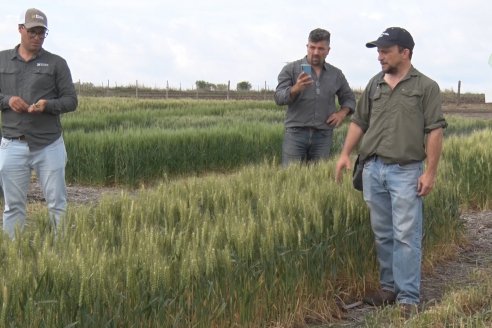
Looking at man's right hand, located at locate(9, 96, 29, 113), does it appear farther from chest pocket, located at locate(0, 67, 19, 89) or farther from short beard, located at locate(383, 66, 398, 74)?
short beard, located at locate(383, 66, 398, 74)

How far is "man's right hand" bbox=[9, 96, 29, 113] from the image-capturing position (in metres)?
4.36

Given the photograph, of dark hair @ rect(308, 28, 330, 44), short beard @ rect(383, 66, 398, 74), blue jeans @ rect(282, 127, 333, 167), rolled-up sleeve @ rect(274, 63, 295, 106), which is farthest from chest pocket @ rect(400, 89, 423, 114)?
blue jeans @ rect(282, 127, 333, 167)

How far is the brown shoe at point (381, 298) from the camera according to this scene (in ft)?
13.5

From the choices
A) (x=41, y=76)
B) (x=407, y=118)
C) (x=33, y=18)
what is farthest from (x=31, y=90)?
(x=407, y=118)

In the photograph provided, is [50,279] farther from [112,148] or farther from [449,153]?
[112,148]

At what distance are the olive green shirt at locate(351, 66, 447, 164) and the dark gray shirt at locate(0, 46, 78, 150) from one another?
2.08 m

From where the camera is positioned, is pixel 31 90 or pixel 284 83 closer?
pixel 31 90

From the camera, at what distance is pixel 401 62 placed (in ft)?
12.8

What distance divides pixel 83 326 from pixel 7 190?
2223 mm

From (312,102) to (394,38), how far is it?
1939mm

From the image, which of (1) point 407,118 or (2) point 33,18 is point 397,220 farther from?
(2) point 33,18

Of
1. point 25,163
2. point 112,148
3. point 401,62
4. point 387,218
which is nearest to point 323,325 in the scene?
point 387,218

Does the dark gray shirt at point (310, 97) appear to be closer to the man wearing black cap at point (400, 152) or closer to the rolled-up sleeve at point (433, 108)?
the man wearing black cap at point (400, 152)

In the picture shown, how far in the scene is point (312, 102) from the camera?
576cm
